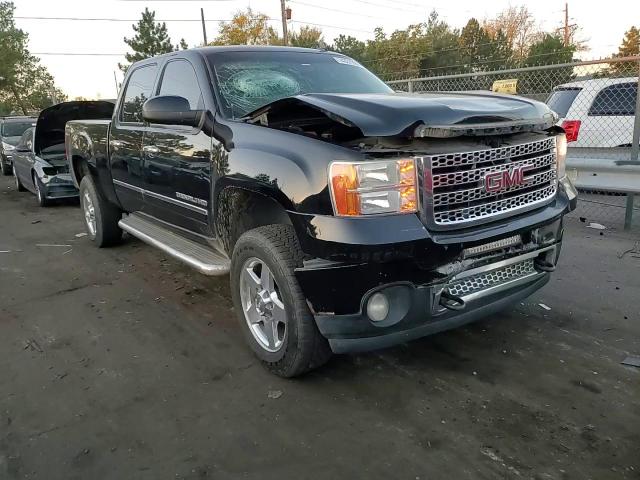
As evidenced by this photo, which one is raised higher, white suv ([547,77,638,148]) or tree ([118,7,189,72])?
tree ([118,7,189,72])

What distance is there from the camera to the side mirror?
356 centimetres

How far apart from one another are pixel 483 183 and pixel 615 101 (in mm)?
7146

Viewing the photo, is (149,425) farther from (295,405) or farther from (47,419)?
(295,405)

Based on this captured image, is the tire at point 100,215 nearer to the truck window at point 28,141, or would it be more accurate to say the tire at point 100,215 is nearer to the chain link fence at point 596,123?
the chain link fence at point 596,123

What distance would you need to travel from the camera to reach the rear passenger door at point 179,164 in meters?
3.67

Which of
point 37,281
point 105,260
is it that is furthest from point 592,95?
point 37,281

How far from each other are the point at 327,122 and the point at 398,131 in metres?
0.48

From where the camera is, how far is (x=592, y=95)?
862cm

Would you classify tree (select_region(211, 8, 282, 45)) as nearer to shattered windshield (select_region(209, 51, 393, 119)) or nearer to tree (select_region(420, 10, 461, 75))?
tree (select_region(420, 10, 461, 75))

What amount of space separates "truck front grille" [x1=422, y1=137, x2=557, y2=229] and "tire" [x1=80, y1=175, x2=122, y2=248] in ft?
14.7

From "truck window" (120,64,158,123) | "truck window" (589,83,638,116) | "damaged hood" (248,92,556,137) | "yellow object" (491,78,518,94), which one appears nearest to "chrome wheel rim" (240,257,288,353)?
"damaged hood" (248,92,556,137)

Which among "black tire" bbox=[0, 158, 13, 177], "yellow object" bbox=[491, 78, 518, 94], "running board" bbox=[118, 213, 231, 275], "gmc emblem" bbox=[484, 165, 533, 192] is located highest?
"yellow object" bbox=[491, 78, 518, 94]

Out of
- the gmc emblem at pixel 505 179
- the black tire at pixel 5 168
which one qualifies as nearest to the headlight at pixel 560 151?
the gmc emblem at pixel 505 179

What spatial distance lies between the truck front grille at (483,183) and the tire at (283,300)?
0.78 metres
